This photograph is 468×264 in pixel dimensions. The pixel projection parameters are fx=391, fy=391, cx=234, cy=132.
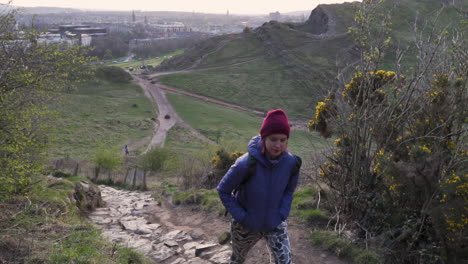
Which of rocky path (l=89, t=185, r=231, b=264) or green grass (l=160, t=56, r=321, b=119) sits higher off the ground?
rocky path (l=89, t=185, r=231, b=264)

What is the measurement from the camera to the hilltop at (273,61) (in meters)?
54.8

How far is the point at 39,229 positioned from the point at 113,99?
1851 inches

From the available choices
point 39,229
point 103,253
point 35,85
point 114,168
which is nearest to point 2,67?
point 35,85

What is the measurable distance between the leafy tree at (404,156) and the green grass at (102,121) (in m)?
22.5

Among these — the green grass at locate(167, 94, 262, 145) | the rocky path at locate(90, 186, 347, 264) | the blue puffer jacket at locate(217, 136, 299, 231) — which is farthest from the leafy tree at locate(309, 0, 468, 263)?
the green grass at locate(167, 94, 262, 145)

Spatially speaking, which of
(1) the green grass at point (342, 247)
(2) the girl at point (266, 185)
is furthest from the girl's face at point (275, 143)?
(1) the green grass at point (342, 247)

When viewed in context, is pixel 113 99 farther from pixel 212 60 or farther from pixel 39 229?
pixel 39 229

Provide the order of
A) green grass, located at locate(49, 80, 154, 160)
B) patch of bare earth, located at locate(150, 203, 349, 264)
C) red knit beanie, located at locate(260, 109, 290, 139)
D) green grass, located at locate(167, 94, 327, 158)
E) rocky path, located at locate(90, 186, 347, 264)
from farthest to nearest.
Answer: green grass, located at locate(167, 94, 327, 158)
green grass, located at locate(49, 80, 154, 160)
rocky path, located at locate(90, 186, 347, 264)
patch of bare earth, located at locate(150, 203, 349, 264)
red knit beanie, located at locate(260, 109, 290, 139)

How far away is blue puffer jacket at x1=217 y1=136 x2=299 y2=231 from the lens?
4.18 m

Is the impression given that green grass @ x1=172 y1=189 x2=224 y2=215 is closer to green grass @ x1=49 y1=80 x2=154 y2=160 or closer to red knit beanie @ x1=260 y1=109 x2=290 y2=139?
red knit beanie @ x1=260 y1=109 x2=290 y2=139

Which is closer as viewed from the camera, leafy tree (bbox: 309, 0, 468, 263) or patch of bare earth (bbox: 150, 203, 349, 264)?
leafy tree (bbox: 309, 0, 468, 263)

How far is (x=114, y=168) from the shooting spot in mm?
21469

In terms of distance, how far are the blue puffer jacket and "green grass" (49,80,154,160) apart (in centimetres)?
2371

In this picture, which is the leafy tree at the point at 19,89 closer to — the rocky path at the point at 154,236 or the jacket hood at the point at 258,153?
the rocky path at the point at 154,236
